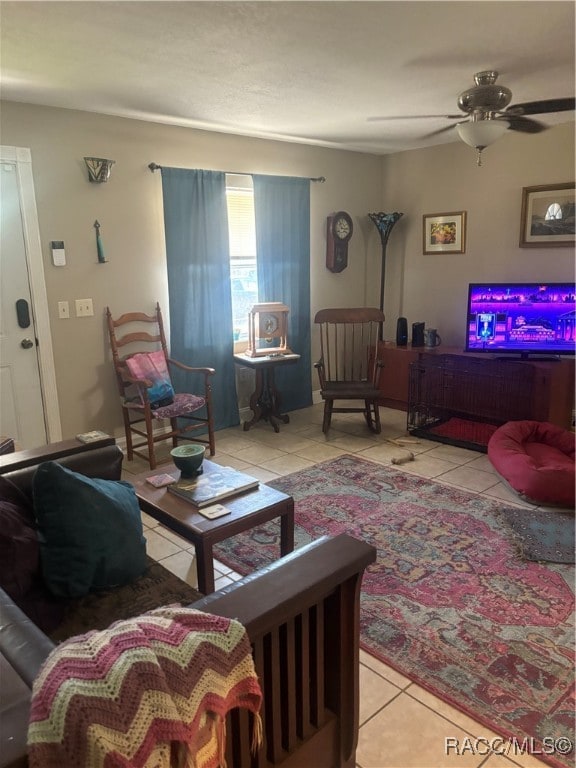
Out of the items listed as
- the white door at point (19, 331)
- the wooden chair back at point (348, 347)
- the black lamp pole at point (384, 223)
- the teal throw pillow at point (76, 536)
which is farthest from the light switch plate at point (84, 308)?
the black lamp pole at point (384, 223)

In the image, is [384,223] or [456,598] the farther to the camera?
[384,223]

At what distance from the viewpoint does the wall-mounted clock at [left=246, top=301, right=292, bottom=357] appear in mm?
4563

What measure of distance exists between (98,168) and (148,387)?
152 cm

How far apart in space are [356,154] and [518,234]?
5.83 ft

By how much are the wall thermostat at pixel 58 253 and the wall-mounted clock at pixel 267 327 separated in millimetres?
1509

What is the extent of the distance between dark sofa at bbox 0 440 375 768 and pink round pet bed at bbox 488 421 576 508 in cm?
214

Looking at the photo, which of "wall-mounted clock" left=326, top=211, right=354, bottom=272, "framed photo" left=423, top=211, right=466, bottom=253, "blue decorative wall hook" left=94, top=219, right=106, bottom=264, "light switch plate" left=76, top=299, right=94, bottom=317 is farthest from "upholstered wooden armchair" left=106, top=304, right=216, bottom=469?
"framed photo" left=423, top=211, right=466, bottom=253

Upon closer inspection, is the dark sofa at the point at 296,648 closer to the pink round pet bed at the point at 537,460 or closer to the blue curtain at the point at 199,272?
the pink round pet bed at the point at 537,460

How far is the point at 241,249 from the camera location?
15.6 feet

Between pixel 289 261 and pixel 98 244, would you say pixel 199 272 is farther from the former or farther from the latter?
pixel 289 261

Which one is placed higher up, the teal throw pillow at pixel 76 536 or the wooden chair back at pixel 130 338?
the wooden chair back at pixel 130 338

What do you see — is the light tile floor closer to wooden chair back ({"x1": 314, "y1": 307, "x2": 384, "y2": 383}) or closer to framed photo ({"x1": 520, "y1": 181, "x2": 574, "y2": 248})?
wooden chair back ({"x1": 314, "y1": 307, "x2": 384, "y2": 383})

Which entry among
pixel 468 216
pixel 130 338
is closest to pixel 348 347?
pixel 468 216

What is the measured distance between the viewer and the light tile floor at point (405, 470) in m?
1.66
